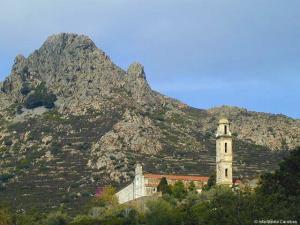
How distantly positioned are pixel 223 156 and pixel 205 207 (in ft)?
129

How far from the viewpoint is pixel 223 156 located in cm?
13512

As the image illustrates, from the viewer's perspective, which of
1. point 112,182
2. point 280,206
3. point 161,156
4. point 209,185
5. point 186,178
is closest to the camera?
point 280,206

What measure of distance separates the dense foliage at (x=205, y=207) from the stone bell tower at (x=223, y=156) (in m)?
5.09

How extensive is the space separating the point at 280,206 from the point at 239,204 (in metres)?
4.04

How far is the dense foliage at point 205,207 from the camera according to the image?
77250mm

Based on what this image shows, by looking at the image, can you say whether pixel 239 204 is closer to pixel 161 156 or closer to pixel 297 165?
pixel 297 165

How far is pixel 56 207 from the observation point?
157 meters

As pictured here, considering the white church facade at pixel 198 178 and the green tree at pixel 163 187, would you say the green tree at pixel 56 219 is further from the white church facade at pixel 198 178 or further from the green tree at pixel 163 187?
the white church facade at pixel 198 178

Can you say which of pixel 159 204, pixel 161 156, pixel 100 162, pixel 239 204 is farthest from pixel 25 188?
pixel 239 204

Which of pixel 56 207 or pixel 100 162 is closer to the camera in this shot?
pixel 56 207

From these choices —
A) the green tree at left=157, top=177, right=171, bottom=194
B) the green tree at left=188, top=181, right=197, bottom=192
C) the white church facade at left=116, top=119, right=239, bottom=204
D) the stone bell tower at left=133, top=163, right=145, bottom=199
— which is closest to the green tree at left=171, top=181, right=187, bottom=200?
the green tree at left=157, top=177, right=171, bottom=194

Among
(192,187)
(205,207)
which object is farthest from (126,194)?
(205,207)

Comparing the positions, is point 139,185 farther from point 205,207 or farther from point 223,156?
point 205,207

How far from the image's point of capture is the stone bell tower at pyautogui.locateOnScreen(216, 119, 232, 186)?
134m
